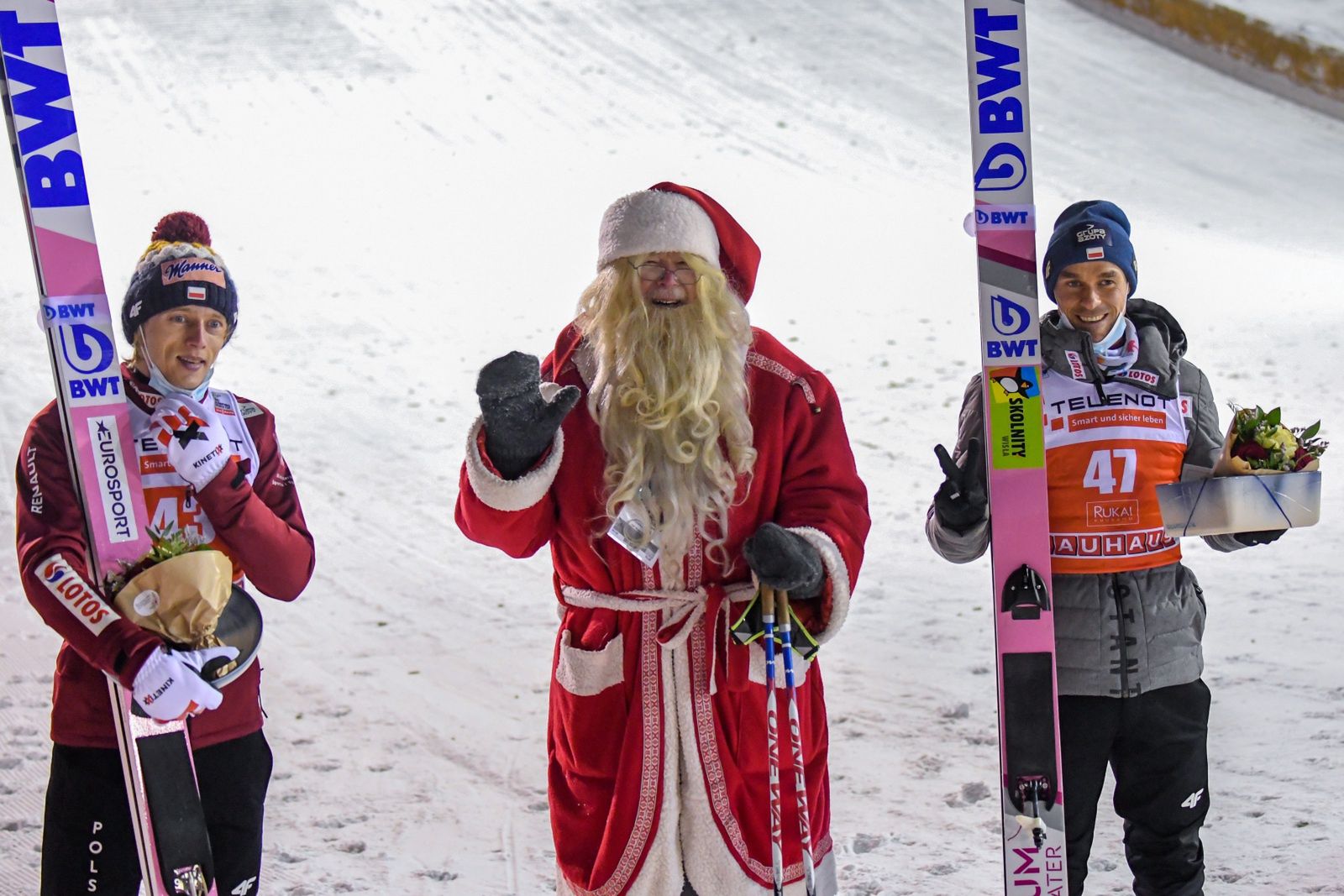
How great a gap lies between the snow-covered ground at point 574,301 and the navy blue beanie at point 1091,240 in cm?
150

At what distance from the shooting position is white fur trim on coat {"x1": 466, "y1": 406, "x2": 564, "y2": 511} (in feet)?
7.47

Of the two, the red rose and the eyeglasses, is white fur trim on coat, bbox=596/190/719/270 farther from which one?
the red rose

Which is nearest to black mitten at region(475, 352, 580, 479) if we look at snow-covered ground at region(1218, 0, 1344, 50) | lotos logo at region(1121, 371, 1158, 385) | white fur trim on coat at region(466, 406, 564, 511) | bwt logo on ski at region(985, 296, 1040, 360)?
white fur trim on coat at region(466, 406, 564, 511)

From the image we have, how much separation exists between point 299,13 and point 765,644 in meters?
11.2

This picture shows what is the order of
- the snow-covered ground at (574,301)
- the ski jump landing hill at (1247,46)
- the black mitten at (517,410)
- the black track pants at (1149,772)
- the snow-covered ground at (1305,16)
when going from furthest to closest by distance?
the snow-covered ground at (1305,16) → the ski jump landing hill at (1247,46) → the snow-covered ground at (574,301) → the black track pants at (1149,772) → the black mitten at (517,410)

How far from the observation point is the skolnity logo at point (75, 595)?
2.36 meters

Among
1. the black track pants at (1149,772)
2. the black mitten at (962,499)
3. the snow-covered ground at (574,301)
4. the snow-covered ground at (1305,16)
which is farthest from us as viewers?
the snow-covered ground at (1305,16)

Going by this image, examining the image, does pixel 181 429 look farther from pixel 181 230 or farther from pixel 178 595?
pixel 181 230

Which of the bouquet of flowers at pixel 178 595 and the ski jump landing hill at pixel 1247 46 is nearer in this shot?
the bouquet of flowers at pixel 178 595

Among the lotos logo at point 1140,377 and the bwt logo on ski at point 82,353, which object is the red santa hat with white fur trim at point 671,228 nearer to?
the lotos logo at point 1140,377

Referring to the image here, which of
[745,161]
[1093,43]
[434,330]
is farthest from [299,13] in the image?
[1093,43]

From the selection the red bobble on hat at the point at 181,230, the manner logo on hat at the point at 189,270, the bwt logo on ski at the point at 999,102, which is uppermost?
the bwt logo on ski at the point at 999,102

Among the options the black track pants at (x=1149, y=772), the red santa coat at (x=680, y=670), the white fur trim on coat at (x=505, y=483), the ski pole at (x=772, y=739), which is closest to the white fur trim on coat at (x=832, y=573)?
the red santa coat at (x=680, y=670)

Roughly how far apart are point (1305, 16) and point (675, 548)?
1128 cm
